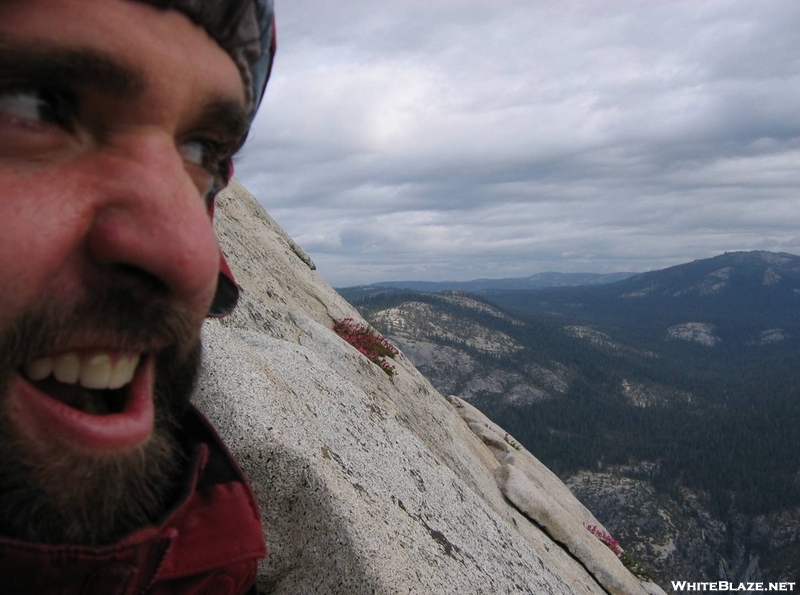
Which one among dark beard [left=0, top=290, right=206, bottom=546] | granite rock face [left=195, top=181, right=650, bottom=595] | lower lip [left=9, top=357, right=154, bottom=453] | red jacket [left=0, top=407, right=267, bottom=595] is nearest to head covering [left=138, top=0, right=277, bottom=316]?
dark beard [left=0, top=290, right=206, bottom=546]

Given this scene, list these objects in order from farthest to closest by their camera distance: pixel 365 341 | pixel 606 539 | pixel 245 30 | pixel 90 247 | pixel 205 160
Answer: pixel 606 539 < pixel 365 341 < pixel 205 160 < pixel 245 30 < pixel 90 247

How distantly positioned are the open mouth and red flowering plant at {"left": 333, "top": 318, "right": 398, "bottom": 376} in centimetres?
1264

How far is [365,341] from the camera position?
53.6 ft

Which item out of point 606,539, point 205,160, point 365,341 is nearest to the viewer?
point 205,160

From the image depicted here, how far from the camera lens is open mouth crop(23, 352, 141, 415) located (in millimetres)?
1973

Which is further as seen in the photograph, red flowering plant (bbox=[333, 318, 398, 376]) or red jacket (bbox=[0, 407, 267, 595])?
red flowering plant (bbox=[333, 318, 398, 376])

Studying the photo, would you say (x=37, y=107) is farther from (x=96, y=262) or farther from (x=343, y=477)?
(x=343, y=477)

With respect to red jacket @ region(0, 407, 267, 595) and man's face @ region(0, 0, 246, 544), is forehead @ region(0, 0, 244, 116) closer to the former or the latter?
man's face @ region(0, 0, 246, 544)

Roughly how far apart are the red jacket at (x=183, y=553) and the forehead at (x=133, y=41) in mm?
1701

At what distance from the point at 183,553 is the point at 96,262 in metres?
1.65

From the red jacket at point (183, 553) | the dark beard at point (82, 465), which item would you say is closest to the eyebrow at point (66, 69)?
the dark beard at point (82, 465)

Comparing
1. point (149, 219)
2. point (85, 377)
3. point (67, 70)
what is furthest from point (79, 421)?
point (67, 70)

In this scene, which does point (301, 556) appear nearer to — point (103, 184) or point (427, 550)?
point (427, 550)

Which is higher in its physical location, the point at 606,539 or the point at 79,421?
the point at 79,421
